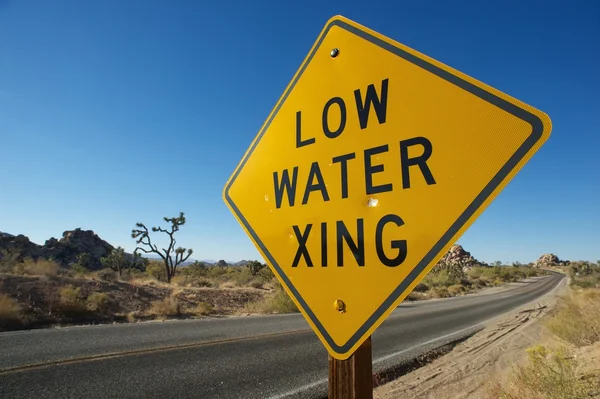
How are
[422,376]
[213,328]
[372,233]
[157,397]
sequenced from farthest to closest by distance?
[213,328], [422,376], [157,397], [372,233]

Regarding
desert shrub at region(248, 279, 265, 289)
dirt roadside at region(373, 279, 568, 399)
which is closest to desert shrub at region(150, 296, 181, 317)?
dirt roadside at region(373, 279, 568, 399)

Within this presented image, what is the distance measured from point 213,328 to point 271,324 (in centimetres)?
184

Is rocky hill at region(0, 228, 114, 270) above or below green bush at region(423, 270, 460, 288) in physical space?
above

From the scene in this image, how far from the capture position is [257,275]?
2761 cm

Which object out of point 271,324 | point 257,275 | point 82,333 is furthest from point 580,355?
point 257,275

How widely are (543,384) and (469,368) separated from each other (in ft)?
7.76

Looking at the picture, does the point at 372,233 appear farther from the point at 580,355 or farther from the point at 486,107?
the point at 580,355

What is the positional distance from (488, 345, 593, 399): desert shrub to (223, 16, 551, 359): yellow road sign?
4.15 m

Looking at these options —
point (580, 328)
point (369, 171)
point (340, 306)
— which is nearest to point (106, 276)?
point (580, 328)

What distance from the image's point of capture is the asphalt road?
177 inches

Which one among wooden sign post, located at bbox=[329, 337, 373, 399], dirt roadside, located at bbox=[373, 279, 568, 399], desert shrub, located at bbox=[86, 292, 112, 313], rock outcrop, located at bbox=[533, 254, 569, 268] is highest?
rock outcrop, located at bbox=[533, 254, 569, 268]

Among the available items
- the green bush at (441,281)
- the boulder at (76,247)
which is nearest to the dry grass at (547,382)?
the green bush at (441,281)

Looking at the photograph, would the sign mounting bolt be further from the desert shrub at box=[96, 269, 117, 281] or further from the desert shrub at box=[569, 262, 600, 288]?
the desert shrub at box=[569, 262, 600, 288]

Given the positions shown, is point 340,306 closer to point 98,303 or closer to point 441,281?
point 98,303
